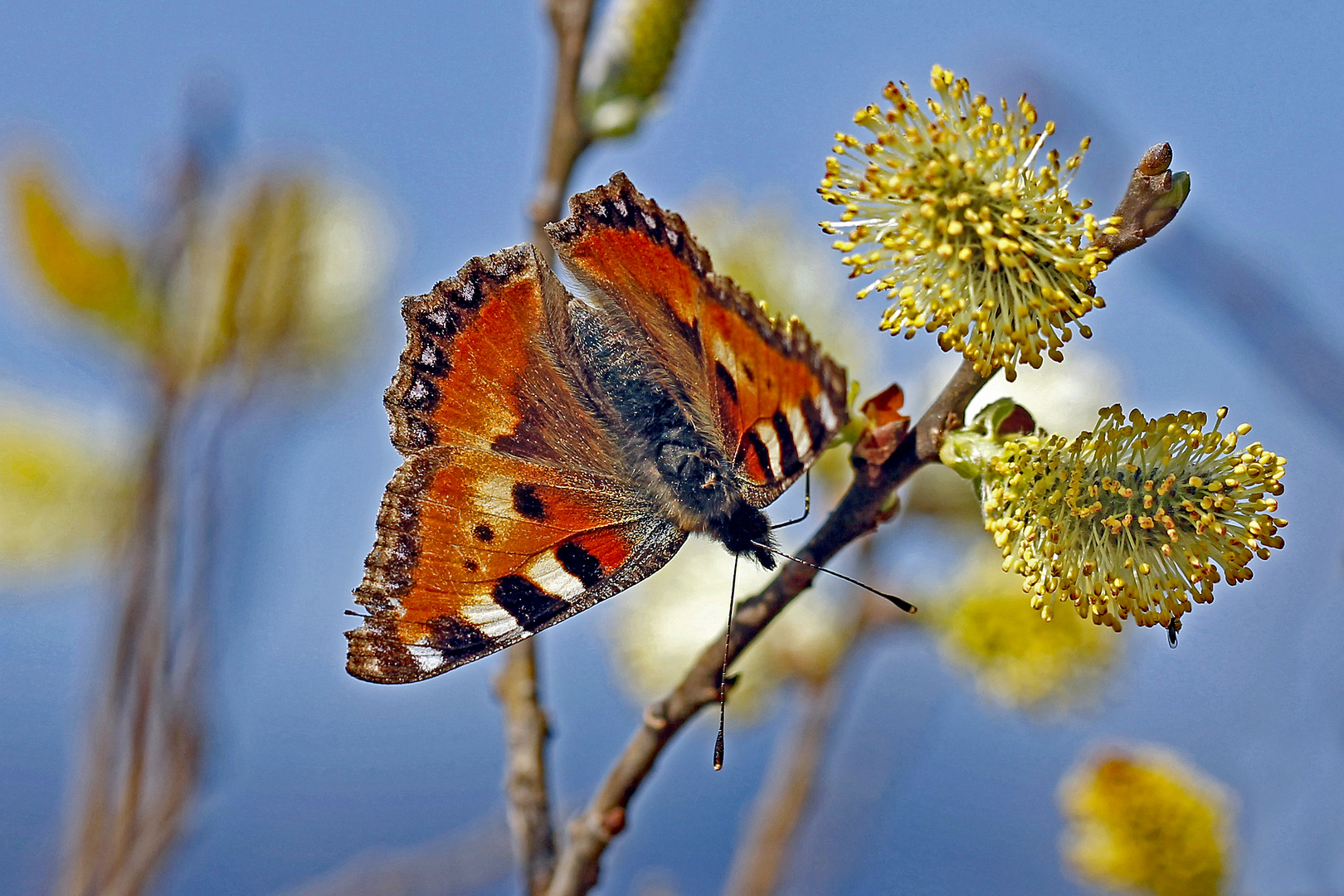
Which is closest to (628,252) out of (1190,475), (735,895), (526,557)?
(526,557)

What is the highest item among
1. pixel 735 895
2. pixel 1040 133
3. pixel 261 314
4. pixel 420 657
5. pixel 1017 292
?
pixel 261 314

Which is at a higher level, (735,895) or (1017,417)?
(1017,417)

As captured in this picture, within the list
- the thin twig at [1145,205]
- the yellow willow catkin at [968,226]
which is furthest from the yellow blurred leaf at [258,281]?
the thin twig at [1145,205]

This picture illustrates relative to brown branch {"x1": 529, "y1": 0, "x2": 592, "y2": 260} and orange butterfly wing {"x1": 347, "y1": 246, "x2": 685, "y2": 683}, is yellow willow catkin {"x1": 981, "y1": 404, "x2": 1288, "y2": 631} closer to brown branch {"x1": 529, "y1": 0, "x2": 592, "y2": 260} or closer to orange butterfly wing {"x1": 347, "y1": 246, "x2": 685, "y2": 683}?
orange butterfly wing {"x1": 347, "y1": 246, "x2": 685, "y2": 683}

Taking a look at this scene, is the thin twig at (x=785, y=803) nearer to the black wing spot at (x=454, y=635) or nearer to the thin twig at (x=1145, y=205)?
the black wing spot at (x=454, y=635)

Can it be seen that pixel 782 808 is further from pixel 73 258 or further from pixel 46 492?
pixel 46 492

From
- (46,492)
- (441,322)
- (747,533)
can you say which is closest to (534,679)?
(747,533)

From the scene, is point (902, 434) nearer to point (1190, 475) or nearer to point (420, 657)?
point (1190, 475)
